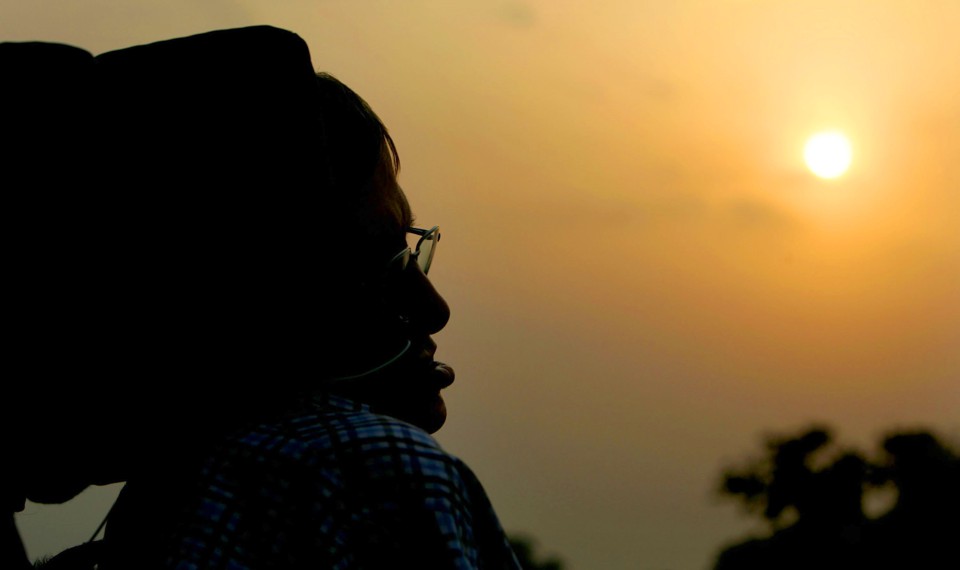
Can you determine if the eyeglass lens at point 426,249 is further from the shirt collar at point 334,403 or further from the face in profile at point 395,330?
the shirt collar at point 334,403

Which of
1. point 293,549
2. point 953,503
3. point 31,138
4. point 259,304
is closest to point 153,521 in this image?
point 293,549

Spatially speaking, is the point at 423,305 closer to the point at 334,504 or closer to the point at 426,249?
the point at 426,249

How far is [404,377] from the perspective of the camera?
210 centimetres

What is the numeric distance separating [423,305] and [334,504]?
35.5 inches

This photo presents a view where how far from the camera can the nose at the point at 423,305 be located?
2.15 meters

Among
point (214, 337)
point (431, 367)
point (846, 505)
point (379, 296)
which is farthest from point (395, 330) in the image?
point (846, 505)

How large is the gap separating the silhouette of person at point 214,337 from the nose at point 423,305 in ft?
1.35

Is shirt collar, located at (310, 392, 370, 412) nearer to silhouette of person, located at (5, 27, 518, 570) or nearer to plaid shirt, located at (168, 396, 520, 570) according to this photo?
silhouette of person, located at (5, 27, 518, 570)

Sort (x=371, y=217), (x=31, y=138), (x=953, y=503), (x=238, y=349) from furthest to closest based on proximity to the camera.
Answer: (x=953, y=503) < (x=371, y=217) < (x=238, y=349) < (x=31, y=138)

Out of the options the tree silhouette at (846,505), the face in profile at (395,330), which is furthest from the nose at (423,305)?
the tree silhouette at (846,505)

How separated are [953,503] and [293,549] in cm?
1931

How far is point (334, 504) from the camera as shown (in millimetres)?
1321

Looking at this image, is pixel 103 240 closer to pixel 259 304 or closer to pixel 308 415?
pixel 259 304

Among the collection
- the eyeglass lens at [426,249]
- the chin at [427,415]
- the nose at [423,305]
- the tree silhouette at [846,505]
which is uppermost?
the eyeglass lens at [426,249]
